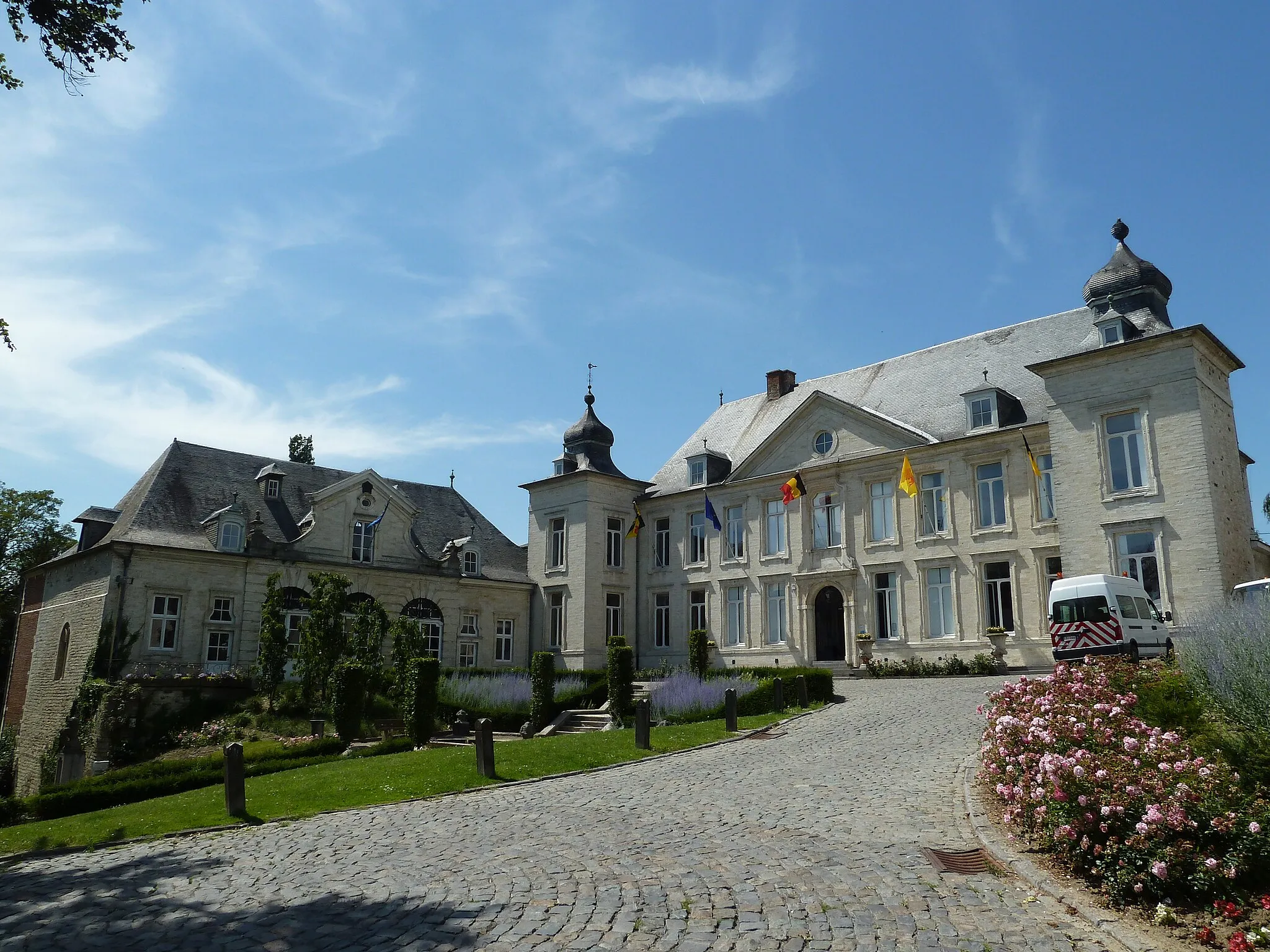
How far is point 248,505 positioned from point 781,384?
19467 millimetres

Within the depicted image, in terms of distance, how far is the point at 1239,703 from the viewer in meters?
8.49

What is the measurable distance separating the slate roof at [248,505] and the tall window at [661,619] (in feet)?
17.8

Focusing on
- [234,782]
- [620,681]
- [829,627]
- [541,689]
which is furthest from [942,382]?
[234,782]

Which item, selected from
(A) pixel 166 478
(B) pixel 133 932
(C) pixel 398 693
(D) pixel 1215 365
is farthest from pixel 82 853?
(D) pixel 1215 365

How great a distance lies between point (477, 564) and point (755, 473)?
1092cm

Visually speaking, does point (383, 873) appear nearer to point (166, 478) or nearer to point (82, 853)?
point (82, 853)

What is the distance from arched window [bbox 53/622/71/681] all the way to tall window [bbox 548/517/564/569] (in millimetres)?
15818

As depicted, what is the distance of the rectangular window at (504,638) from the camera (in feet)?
116

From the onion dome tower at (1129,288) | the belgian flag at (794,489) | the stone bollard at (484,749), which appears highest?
the onion dome tower at (1129,288)

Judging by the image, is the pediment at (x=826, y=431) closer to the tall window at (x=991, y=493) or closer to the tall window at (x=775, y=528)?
the tall window at (x=775, y=528)

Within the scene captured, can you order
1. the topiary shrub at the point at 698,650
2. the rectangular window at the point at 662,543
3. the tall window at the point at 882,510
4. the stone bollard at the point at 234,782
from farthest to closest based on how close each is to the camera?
the rectangular window at the point at 662,543 → the tall window at the point at 882,510 → the topiary shrub at the point at 698,650 → the stone bollard at the point at 234,782

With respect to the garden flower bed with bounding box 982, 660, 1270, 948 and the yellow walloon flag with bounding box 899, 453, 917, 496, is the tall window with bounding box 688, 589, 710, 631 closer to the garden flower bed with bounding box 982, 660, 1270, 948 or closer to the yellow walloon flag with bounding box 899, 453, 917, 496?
the yellow walloon flag with bounding box 899, 453, 917, 496

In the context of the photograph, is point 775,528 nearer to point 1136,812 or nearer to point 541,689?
point 541,689

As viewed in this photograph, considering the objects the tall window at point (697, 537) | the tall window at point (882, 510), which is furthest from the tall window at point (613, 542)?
the tall window at point (882, 510)
